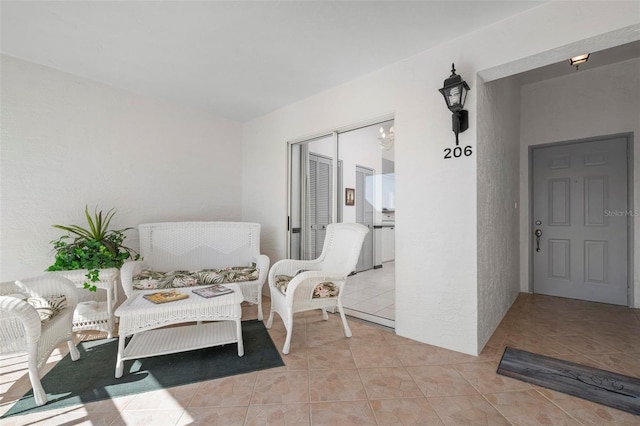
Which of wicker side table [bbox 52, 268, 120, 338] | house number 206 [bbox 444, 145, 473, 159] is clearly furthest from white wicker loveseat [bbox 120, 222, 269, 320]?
house number 206 [bbox 444, 145, 473, 159]

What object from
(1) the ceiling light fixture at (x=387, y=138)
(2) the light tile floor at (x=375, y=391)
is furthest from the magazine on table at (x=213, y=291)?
(1) the ceiling light fixture at (x=387, y=138)

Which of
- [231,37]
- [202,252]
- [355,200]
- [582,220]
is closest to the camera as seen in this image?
[231,37]

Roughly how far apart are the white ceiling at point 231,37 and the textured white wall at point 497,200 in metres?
0.71

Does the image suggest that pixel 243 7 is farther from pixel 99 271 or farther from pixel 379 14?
pixel 99 271

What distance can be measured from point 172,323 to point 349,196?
83.3 inches

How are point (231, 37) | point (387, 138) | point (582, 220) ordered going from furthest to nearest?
point (582, 220) < point (387, 138) < point (231, 37)

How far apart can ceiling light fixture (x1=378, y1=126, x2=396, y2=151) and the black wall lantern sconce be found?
2.21 ft

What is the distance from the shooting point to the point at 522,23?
209cm

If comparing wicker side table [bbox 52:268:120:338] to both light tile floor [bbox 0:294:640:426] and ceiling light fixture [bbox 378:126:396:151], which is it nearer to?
light tile floor [bbox 0:294:640:426]

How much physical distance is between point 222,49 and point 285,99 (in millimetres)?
1177

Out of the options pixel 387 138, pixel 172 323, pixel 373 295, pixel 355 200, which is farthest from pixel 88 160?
pixel 373 295

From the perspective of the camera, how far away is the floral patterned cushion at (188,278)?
9.03ft

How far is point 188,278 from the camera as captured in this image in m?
2.91

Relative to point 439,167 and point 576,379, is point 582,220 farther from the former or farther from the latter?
point 439,167
